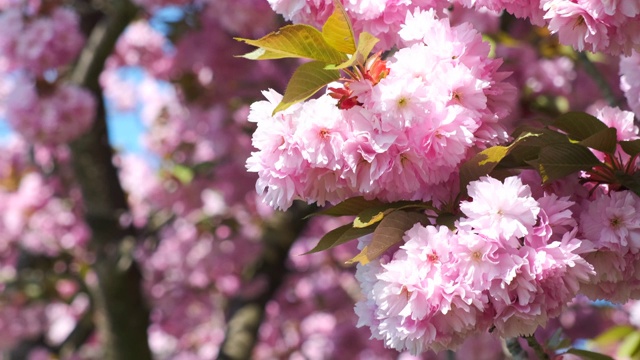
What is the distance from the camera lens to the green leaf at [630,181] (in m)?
1.01

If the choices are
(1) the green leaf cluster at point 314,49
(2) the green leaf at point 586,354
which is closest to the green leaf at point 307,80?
(1) the green leaf cluster at point 314,49

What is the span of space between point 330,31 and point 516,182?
272 mm

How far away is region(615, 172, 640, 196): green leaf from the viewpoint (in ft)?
3.31

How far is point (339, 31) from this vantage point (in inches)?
37.3

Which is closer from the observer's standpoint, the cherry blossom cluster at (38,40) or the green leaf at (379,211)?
the green leaf at (379,211)

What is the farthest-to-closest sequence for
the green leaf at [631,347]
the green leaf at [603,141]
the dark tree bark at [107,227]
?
1. the dark tree bark at [107,227]
2. the green leaf at [631,347]
3. the green leaf at [603,141]

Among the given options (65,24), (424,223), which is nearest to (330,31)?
(424,223)

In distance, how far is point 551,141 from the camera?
3.32ft

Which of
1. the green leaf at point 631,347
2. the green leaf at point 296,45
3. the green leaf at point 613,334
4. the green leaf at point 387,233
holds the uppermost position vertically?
the green leaf at point 296,45

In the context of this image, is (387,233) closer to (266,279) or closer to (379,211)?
(379,211)

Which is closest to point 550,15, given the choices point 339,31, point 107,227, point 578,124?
point 578,124

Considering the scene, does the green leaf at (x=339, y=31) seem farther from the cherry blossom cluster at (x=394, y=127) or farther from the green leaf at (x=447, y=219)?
the green leaf at (x=447, y=219)

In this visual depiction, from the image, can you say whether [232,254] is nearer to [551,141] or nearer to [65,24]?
[65,24]

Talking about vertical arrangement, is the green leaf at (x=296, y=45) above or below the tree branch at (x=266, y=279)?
above
